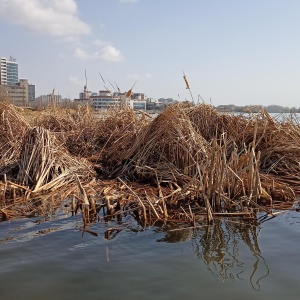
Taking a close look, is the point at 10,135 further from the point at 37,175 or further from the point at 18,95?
the point at 18,95

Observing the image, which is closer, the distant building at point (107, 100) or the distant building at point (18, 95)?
the distant building at point (107, 100)

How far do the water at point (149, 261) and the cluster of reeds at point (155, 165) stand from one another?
31 cm

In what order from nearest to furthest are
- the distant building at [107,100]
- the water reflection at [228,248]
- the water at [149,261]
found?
the water at [149,261]
the water reflection at [228,248]
the distant building at [107,100]

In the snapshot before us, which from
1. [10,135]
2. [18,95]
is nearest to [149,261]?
[10,135]

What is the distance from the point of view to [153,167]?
217 inches

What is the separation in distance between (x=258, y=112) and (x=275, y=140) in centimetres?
84

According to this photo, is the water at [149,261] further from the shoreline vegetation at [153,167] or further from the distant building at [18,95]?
the distant building at [18,95]

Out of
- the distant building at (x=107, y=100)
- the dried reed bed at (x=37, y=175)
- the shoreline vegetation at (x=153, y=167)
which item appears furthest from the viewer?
the distant building at (x=107, y=100)

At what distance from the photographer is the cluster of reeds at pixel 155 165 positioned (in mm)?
3842

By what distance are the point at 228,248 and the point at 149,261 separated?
0.70 meters

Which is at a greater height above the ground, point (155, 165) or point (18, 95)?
point (18, 95)

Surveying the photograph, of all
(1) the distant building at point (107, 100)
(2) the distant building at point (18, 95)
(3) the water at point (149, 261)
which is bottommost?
(3) the water at point (149, 261)

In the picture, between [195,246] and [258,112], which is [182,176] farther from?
[258,112]

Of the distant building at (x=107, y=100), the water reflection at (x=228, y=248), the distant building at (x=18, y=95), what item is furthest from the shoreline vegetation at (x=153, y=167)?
the distant building at (x=18, y=95)
